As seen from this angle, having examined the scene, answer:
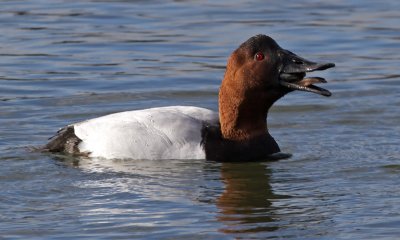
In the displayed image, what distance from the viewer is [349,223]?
8.52 meters

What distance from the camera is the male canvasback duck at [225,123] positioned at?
1041cm

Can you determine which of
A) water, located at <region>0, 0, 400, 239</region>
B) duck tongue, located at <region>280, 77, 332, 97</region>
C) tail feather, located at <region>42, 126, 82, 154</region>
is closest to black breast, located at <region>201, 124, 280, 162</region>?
water, located at <region>0, 0, 400, 239</region>

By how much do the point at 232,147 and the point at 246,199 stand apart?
1152mm

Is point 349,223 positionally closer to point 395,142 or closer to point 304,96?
point 395,142

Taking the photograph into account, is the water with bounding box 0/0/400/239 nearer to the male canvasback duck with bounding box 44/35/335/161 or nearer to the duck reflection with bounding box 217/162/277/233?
the duck reflection with bounding box 217/162/277/233

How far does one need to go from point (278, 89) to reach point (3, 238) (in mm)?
3285

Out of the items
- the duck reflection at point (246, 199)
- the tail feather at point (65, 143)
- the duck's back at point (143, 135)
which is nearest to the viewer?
the duck reflection at point (246, 199)

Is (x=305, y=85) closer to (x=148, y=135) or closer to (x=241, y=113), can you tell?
(x=241, y=113)

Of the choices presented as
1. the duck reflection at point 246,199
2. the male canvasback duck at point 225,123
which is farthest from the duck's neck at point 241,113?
the duck reflection at point 246,199

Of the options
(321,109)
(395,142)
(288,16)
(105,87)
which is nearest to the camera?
(395,142)

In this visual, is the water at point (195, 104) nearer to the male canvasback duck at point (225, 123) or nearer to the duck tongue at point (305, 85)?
the male canvasback duck at point (225, 123)

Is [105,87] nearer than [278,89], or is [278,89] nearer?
[278,89]

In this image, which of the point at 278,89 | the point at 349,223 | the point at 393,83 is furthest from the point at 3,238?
the point at 393,83

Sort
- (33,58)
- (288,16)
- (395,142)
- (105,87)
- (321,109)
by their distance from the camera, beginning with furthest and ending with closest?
(288,16)
(33,58)
(105,87)
(321,109)
(395,142)
